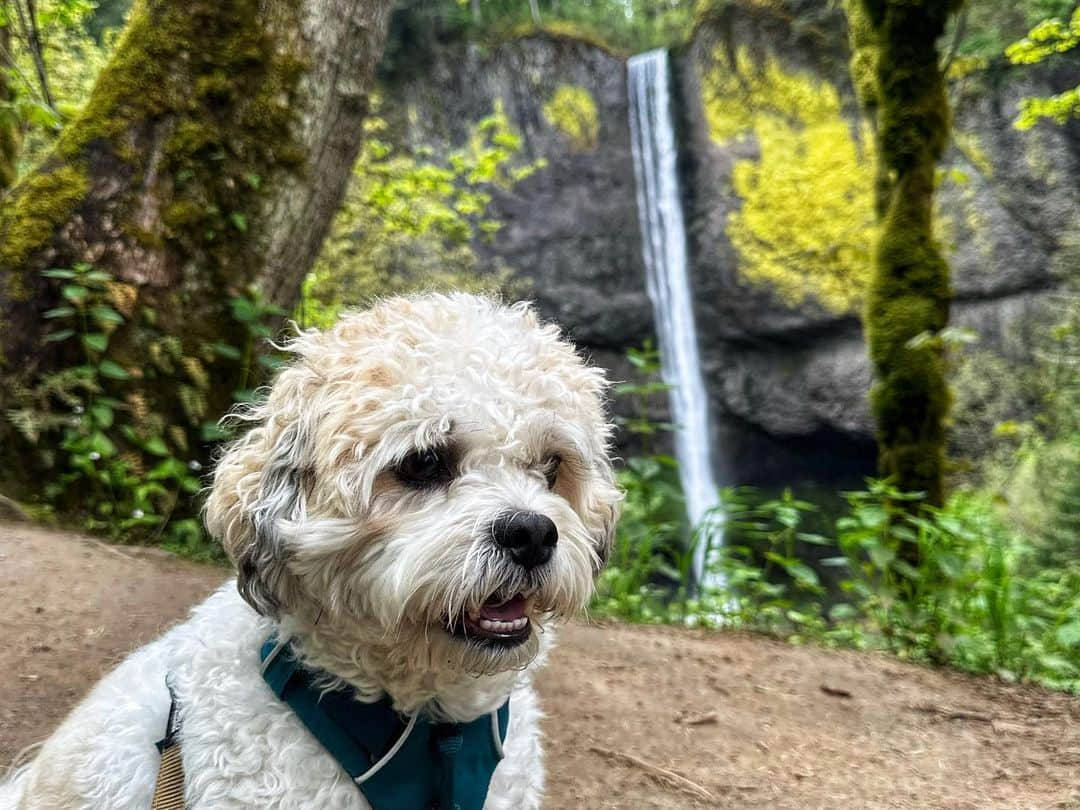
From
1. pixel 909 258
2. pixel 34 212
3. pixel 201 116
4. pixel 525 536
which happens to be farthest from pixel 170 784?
pixel 909 258

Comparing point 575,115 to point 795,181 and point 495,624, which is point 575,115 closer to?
point 795,181

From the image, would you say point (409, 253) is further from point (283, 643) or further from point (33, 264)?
point (283, 643)

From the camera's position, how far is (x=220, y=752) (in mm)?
1811

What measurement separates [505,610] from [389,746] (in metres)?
0.43

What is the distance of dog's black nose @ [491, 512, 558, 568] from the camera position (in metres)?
1.81

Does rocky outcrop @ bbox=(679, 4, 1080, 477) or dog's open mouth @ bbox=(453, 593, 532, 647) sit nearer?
dog's open mouth @ bbox=(453, 593, 532, 647)

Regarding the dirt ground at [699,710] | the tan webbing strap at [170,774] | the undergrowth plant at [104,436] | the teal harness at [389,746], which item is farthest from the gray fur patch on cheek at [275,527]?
the undergrowth plant at [104,436]

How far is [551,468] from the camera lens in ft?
7.00

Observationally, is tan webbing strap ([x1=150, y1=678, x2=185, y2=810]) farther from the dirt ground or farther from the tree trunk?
the tree trunk

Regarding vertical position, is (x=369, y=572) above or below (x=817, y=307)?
above

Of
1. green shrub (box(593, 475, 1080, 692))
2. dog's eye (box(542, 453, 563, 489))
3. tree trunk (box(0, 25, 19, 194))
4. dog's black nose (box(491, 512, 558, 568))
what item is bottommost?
green shrub (box(593, 475, 1080, 692))

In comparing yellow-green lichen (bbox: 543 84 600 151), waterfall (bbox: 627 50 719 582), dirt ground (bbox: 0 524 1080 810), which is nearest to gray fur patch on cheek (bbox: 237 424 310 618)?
dirt ground (bbox: 0 524 1080 810)

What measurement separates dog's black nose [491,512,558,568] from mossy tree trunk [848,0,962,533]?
5.61m

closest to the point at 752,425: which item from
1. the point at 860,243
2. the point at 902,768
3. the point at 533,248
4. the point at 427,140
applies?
the point at 860,243
